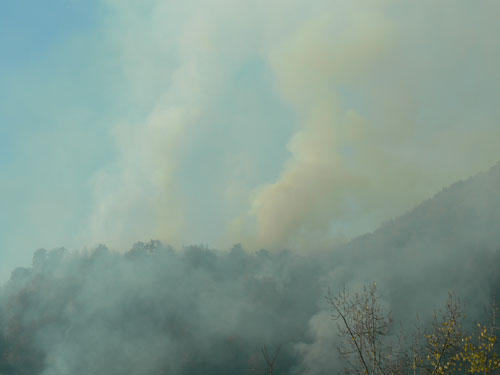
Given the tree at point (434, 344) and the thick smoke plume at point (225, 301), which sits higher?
the thick smoke plume at point (225, 301)

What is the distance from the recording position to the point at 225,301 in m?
85.9

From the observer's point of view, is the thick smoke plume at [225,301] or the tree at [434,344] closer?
the tree at [434,344]

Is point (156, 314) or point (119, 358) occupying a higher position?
point (156, 314)

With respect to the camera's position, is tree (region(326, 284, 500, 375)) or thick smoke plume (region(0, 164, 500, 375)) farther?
thick smoke plume (region(0, 164, 500, 375))

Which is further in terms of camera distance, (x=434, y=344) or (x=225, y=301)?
(x=225, y=301)

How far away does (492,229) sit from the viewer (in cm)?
8244

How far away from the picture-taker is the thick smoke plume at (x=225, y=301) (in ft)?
227

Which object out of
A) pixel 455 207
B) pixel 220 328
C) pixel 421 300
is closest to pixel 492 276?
pixel 421 300

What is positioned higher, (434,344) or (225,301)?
(225,301)

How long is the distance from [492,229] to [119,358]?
71.6 m

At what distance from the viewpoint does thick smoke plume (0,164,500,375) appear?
69250 millimetres

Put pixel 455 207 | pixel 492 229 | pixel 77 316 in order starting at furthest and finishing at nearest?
pixel 455 207 → pixel 492 229 → pixel 77 316

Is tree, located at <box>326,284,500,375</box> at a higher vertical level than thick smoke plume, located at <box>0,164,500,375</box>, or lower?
lower

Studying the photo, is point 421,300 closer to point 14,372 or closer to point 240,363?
point 240,363
